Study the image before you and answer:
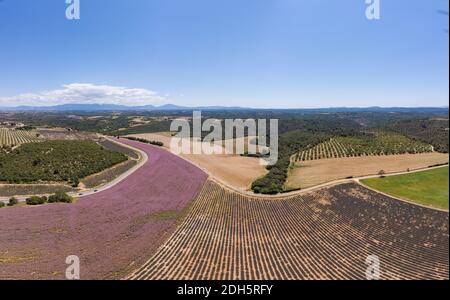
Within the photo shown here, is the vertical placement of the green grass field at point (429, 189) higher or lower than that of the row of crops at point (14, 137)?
→ lower

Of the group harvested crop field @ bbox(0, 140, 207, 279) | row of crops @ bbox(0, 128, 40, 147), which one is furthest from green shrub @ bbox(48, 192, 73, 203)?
row of crops @ bbox(0, 128, 40, 147)

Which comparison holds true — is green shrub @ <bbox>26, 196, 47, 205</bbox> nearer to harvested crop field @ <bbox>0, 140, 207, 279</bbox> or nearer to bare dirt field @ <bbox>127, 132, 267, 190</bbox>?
harvested crop field @ <bbox>0, 140, 207, 279</bbox>

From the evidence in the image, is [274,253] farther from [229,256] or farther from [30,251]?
[30,251]

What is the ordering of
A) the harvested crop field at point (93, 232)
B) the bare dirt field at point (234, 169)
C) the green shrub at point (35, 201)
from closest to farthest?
the harvested crop field at point (93, 232) < the green shrub at point (35, 201) < the bare dirt field at point (234, 169)

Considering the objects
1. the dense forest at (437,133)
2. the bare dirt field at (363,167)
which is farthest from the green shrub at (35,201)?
the dense forest at (437,133)

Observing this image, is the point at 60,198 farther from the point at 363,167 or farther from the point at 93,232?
the point at 363,167

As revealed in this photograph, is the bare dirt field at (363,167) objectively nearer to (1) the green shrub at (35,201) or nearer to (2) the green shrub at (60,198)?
(2) the green shrub at (60,198)
